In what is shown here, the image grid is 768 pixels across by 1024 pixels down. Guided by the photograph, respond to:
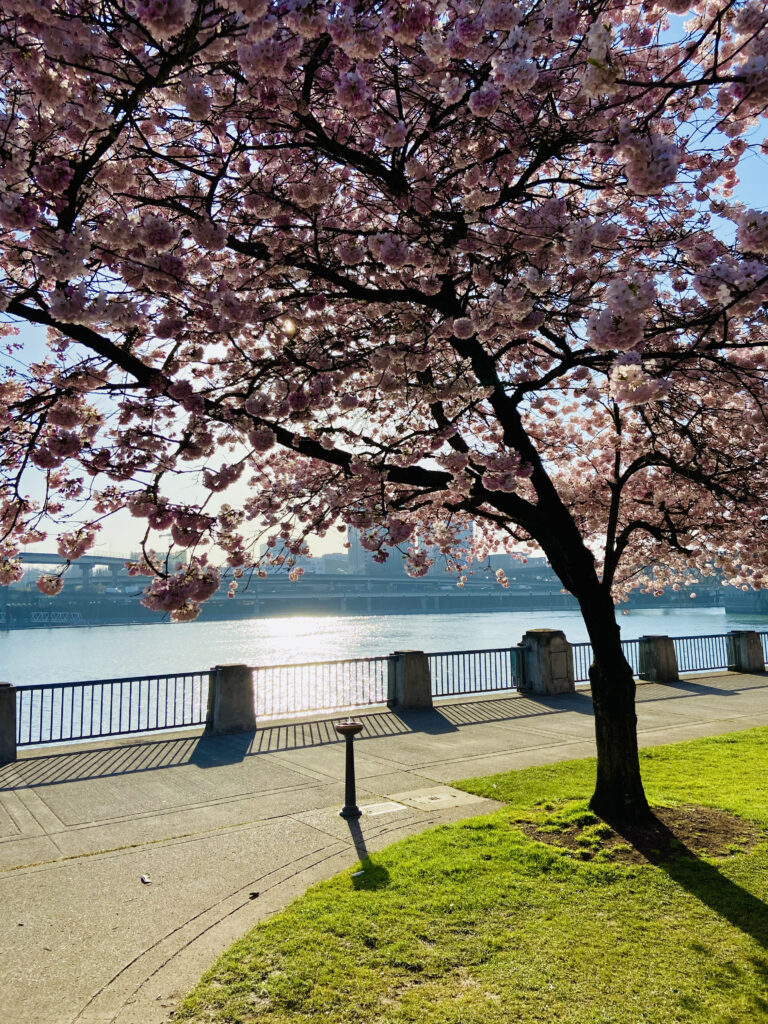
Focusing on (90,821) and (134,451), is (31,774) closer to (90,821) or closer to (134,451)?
(90,821)

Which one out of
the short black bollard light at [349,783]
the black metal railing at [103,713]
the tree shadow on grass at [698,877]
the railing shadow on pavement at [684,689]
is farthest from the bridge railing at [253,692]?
the tree shadow on grass at [698,877]

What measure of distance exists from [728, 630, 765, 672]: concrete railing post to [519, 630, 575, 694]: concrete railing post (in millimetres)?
7472

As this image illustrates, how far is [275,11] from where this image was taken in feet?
13.9

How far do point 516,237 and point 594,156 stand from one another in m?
1.27

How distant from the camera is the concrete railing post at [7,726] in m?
11.4

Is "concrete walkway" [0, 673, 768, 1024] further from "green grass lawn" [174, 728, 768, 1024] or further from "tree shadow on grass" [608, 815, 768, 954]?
"tree shadow on grass" [608, 815, 768, 954]

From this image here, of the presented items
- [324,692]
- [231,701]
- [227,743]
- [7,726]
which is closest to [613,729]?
[227,743]

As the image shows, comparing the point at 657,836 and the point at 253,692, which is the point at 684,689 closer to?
the point at 253,692

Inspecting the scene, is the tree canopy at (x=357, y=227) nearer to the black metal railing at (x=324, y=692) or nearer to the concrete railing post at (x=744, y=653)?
the black metal railing at (x=324, y=692)

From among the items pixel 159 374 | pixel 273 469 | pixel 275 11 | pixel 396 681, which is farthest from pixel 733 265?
Result: pixel 396 681

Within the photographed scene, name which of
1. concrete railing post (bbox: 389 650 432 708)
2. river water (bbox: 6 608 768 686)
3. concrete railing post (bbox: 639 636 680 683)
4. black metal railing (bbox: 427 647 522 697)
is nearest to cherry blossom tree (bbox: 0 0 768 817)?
concrete railing post (bbox: 389 650 432 708)

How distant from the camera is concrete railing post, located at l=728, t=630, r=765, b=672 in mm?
22562

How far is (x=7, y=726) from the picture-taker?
1147cm

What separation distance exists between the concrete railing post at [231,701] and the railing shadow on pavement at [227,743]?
26 cm
